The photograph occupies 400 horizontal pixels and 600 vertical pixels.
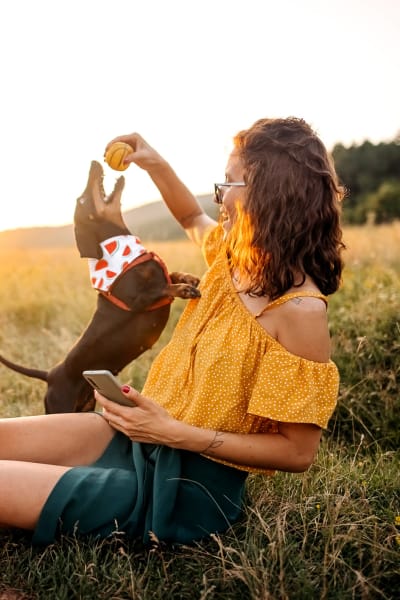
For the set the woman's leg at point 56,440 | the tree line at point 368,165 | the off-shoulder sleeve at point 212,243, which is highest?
the off-shoulder sleeve at point 212,243

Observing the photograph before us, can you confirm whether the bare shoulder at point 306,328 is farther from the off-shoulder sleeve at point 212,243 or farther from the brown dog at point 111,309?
the brown dog at point 111,309

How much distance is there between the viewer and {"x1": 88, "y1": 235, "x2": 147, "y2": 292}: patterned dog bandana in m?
3.29

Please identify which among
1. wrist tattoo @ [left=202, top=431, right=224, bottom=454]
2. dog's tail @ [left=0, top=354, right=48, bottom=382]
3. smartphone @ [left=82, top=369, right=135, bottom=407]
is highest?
smartphone @ [left=82, top=369, right=135, bottom=407]

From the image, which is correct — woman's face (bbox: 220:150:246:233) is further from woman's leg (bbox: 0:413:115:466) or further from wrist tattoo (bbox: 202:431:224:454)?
woman's leg (bbox: 0:413:115:466)

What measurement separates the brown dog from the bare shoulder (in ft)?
3.95

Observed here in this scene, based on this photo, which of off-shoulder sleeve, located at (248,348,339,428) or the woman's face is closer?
off-shoulder sleeve, located at (248,348,339,428)

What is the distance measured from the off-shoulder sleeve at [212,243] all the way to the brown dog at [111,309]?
0.49 metres

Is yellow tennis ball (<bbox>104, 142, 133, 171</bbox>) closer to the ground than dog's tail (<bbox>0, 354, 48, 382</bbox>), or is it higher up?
higher up

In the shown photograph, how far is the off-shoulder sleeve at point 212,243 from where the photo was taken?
8.87 ft

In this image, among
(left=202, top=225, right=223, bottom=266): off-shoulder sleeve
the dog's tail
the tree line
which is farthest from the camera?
the tree line

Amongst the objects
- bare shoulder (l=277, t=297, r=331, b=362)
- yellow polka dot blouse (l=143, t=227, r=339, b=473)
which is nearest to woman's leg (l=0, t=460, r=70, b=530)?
yellow polka dot blouse (l=143, t=227, r=339, b=473)

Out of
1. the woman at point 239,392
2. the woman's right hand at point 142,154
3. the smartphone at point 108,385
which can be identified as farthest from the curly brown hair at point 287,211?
the woman's right hand at point 142,154

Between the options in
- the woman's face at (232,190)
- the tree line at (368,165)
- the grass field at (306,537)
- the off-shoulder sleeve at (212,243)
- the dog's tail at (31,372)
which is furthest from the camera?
the tree line at (368,165)

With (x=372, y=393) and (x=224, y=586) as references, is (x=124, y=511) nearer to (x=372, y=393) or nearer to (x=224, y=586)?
(x=224, y=586)
